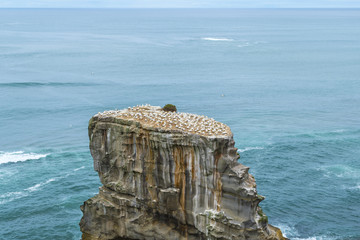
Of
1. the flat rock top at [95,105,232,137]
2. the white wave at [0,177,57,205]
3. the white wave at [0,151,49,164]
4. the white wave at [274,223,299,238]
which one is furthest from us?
the white wave at [0,151,49,164]

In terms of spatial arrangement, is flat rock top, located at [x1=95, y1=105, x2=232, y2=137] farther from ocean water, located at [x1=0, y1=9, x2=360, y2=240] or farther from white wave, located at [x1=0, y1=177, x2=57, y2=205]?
white wave, located at [x1=0, y1=177, x2=57, y2=205]

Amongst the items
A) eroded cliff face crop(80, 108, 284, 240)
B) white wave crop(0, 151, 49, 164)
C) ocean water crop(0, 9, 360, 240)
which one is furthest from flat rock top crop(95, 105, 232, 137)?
white wave crop(0, 151, 49, 164)

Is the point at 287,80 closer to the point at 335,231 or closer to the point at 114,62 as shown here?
the point at 114,62

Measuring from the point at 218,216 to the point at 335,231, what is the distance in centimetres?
2241

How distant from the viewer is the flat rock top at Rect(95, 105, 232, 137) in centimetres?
4394

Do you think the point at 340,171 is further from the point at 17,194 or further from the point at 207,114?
the point at 17,194

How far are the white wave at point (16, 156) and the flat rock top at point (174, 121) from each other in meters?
43.0

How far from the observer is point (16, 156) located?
8856 centimetres

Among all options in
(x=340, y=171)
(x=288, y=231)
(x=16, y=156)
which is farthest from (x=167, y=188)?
(x=16, y=156)

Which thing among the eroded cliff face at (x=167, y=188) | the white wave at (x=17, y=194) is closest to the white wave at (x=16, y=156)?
the white wave at (x=17, y=194)

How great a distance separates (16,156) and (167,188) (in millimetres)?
50382

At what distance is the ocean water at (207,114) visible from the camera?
6588cm

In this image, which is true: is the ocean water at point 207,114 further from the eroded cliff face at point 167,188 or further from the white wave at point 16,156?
the eroded cliff face at point 167,188

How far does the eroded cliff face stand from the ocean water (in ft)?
43.9
